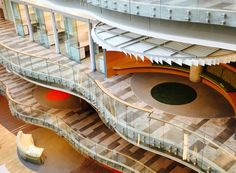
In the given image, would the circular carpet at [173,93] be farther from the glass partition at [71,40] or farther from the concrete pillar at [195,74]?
the glass partition at [71,40]

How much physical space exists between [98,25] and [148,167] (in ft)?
24.3

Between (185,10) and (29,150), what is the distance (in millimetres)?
12180

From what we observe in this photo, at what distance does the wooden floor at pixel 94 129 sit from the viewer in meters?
14.7

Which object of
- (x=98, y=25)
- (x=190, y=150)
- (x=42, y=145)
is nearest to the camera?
(x=190, y=150)

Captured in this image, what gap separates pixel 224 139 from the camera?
11773mm

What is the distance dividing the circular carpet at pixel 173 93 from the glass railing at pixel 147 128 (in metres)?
1.65

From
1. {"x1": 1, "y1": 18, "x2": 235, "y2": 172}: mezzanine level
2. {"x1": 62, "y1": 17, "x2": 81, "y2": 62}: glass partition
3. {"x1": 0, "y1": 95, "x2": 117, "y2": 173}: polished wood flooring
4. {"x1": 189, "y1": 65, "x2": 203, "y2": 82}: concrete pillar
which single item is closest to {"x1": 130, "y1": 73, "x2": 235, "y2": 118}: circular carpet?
{"x1": 189, "y1": 65, "x2": 203, "y2": 82}: concrete pillar

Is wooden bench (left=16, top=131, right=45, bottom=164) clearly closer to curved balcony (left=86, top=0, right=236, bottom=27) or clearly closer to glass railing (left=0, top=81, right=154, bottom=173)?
glass railing (left=0, top=81, right=154, bottom=173)

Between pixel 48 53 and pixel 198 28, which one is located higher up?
pixel 198 28

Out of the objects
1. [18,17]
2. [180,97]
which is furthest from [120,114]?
[18,17]

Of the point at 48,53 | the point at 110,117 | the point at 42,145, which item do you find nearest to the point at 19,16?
the point at 48,53

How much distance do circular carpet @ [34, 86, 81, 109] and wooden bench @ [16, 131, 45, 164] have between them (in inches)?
113

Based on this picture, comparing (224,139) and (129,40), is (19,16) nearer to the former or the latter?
(129,40)

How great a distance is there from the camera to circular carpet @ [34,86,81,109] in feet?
67.0
